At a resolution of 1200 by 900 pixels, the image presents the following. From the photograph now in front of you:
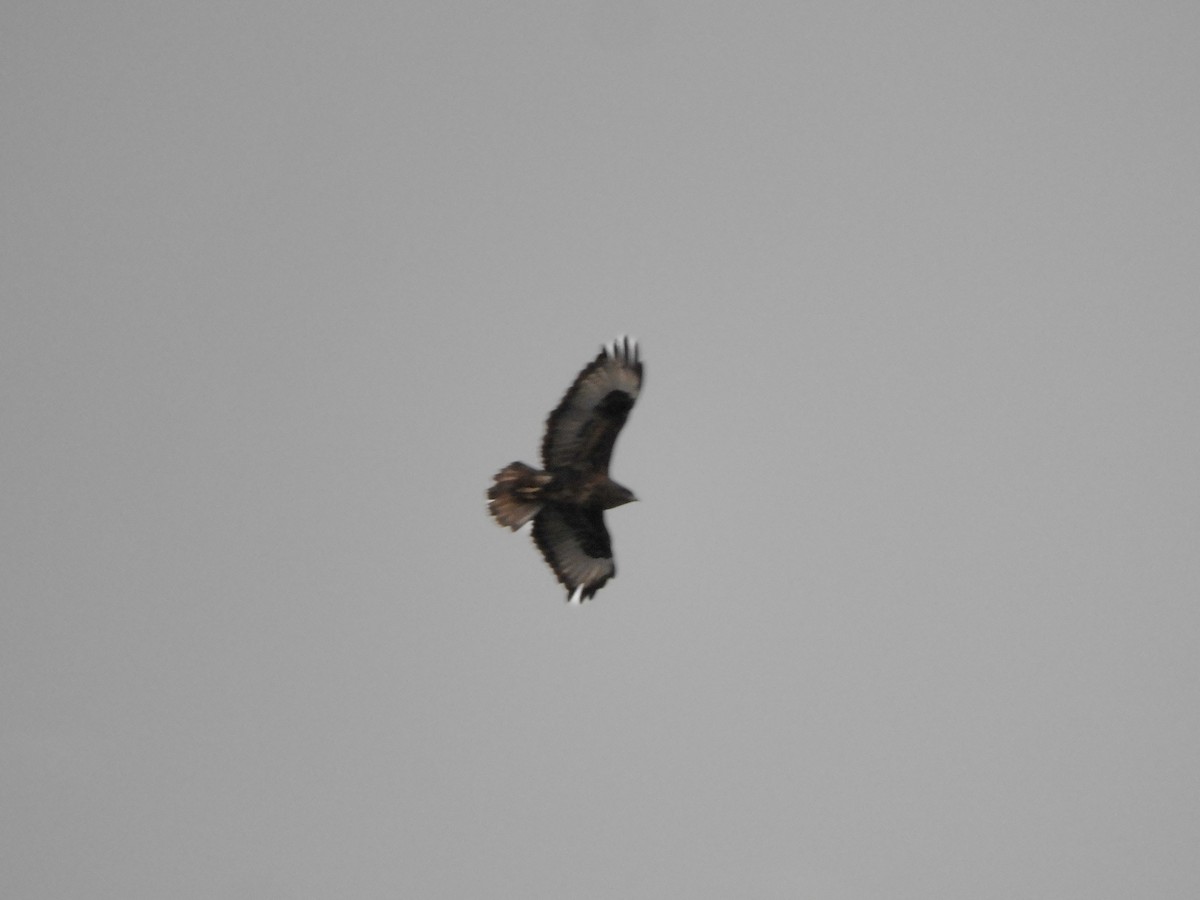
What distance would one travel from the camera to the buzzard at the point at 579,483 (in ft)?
56.7

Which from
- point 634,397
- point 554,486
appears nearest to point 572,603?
point 554,486

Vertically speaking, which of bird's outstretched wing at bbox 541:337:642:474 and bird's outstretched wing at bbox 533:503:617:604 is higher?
bird's outstretched wing at bbox 541:337:642:474

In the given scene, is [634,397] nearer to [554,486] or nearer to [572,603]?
[554,486]

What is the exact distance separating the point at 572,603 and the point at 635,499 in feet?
5.17

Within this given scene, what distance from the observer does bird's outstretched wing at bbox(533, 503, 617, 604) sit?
18188mm

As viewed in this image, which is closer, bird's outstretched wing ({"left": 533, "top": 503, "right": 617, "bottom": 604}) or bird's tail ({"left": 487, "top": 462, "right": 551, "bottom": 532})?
bird's tail ({"left": 487, "top": 462, "right": 551, "bottom": 532})

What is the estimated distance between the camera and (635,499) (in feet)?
60.1

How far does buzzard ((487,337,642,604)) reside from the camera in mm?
17281

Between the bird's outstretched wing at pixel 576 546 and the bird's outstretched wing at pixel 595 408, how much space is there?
817 millimetres

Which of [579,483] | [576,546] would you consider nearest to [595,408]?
[579,483]

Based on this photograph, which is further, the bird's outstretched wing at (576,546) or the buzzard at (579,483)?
the bird's outstretched wing at (576,546)

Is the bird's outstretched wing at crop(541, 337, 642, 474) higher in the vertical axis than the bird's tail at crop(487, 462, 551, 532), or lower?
higher

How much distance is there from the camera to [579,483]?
17859 mm

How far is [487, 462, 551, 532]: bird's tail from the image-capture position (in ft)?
57.6
